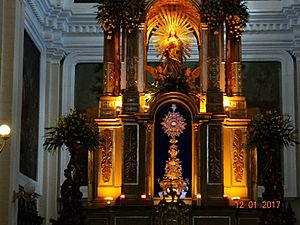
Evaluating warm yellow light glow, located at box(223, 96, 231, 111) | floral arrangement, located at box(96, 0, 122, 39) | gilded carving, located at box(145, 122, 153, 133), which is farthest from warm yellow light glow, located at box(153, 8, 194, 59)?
gilded carving, located at box(145, 122, 153, 133)

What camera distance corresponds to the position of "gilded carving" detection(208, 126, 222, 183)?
20344mm

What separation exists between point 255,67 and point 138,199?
8470 millimetres

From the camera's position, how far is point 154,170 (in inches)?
816

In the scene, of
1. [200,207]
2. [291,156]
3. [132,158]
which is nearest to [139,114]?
[132,158]

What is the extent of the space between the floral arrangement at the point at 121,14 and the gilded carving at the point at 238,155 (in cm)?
389

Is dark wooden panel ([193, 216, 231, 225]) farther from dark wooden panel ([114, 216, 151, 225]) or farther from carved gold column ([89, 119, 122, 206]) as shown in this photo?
carved gold column ([89, 119, 122, 206])

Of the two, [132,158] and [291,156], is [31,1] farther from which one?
[291,156]

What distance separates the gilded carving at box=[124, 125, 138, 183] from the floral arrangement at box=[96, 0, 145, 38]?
2.70 m

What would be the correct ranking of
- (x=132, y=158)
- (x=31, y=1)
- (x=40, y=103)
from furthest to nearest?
(x=40, y=103) → (x=31, y=1) → (x=132, y=158)

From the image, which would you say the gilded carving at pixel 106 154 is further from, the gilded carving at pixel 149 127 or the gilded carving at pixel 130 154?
the gilded carving at pixel 149 127

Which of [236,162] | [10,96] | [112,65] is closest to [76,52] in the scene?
[112,65]

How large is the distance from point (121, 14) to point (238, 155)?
4808 mm

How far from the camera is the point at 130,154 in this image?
20.5m

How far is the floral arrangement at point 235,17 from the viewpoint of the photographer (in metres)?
21.8
